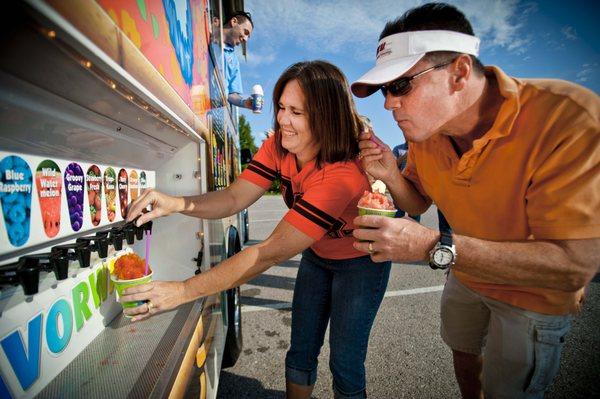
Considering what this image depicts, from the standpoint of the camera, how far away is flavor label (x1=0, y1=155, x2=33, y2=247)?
80 cm

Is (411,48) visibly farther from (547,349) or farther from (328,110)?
(547,349)

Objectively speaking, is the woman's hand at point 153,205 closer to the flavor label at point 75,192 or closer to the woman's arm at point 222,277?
the flavor label at point 75,192

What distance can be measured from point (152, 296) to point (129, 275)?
21 cm

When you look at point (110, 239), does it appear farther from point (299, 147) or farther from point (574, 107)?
point (574, 107)

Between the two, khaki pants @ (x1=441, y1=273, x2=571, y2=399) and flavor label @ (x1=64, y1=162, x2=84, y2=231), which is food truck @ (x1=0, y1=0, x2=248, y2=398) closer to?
flavor label @ (x1=64, y1=162, x2=84, y2=231)

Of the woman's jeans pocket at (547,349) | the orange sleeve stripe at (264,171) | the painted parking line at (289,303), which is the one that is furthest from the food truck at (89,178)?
the painted parking line at (289,303)

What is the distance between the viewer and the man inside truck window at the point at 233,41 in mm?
3648

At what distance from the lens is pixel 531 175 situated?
4.13 ft

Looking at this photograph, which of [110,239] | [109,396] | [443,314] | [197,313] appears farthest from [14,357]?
[443,314]

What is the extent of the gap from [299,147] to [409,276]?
4114mm

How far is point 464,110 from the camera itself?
1.50 m

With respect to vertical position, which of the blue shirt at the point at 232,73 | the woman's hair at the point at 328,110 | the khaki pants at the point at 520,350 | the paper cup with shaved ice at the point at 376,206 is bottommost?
the khaki pants at the point at 520,350

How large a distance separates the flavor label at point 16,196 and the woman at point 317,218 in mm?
558

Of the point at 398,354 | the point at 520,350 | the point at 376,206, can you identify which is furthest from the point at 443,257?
the point at 398,354
